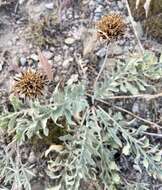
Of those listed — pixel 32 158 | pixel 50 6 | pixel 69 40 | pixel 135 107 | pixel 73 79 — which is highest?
pixel 50 6

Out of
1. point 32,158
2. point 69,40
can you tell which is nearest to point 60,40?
point 69,40

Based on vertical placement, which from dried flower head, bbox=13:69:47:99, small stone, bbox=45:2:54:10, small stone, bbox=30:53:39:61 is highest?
small stone, bbox=45:2:54:10

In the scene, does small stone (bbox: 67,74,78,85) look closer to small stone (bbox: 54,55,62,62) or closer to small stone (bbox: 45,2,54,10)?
small stone (bbox: 54,55,62,62)

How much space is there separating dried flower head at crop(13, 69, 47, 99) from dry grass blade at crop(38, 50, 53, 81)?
116 millimetres

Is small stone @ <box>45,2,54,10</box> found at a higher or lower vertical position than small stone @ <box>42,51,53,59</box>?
higher

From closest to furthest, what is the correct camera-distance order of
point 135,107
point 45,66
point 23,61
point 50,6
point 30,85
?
point 30,85 < point 45,66 < point 135,107 < point 23,61 < point 50,6

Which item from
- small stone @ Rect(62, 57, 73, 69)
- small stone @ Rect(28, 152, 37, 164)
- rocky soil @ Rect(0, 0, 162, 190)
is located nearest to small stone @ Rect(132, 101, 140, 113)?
rocky soil @ Rect(0, 0, 162, 190)

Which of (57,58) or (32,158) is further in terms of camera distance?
(57,58)

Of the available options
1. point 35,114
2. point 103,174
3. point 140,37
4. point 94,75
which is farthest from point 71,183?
point 140,37

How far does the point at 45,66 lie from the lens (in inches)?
88.9

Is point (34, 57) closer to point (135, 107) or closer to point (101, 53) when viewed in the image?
point (101, 53)

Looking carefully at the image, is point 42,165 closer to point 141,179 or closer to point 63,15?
point 141,179

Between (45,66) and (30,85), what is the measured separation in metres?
0.17

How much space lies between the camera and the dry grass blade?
2.24 meters
